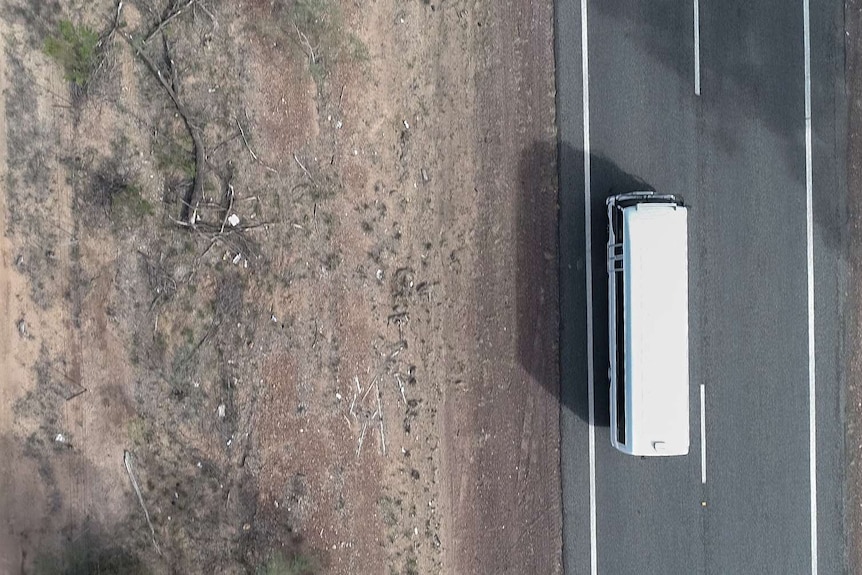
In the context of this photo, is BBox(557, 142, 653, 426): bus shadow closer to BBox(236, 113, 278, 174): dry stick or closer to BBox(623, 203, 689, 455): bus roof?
BBox(623, 203, 689, 455): bus roof

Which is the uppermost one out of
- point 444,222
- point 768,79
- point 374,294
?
point 768,79

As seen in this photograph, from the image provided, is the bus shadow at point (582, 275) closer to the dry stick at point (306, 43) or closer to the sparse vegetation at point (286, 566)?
the dry stick at point (306, 43)

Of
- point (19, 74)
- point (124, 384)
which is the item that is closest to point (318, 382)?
point (124, 384)

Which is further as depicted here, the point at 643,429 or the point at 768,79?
the point at 768,79

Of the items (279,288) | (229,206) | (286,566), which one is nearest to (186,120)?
(229,206)

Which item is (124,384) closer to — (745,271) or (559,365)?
(559,365)

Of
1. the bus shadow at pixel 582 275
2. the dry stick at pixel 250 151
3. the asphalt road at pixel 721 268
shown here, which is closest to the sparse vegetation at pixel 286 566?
the asphalt road at pixel 721 268

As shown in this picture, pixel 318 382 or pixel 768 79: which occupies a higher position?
pixel 768 79

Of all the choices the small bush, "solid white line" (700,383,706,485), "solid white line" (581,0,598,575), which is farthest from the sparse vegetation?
the small bush
